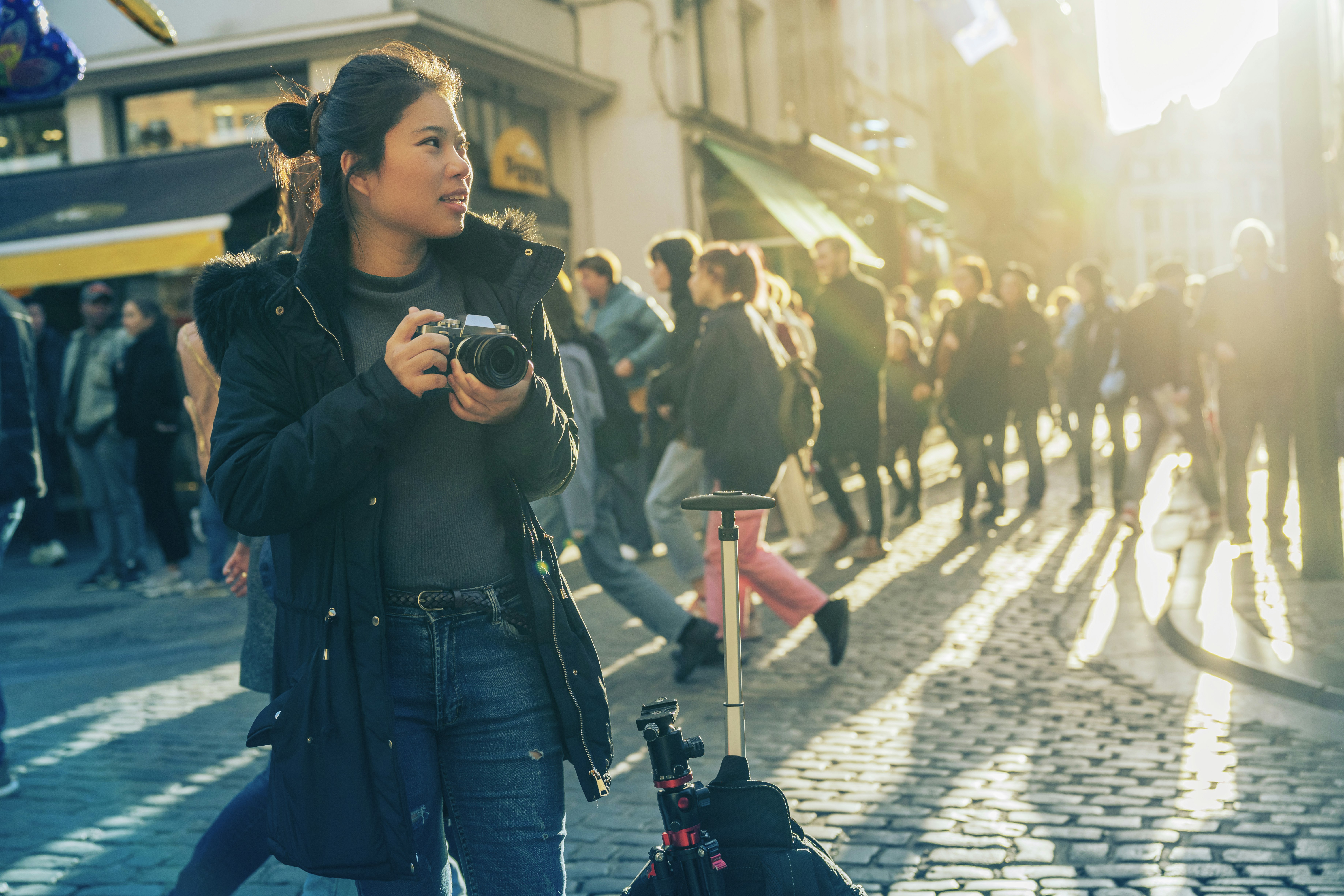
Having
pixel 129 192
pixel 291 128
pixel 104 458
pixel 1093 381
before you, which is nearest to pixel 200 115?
pixel 129 192

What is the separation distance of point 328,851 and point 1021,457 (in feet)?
48.7

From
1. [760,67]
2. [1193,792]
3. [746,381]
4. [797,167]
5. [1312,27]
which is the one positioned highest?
[760,67]

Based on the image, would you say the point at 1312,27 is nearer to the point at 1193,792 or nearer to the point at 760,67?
the point at 1193,792

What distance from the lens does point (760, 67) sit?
19.6 metres

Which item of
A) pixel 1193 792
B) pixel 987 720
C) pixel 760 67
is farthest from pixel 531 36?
pixel 1193 792

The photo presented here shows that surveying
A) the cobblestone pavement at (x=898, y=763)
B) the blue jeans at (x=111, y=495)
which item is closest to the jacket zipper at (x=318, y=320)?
the cobblestone pavement at (x=898, y=763)

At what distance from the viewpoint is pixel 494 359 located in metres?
1.92

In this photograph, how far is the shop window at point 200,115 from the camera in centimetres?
1382

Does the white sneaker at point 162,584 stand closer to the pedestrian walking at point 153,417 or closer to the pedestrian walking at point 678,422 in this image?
the pedestrian walking at point 153,417

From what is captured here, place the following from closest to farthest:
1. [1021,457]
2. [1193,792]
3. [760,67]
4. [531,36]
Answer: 1. [1193,792]
2. [531,36]
3. [1021,457]
4. [760,67]

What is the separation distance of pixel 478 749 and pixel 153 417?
789cm

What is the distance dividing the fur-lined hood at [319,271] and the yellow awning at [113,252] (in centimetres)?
925

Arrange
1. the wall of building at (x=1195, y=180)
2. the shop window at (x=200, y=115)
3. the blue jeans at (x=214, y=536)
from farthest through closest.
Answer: the wall of building at (x=1195, y=180) < the shop window at (x=200, y=115) < the blue jeans at (x=214, y=536)

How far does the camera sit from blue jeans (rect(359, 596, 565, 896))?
208 centimetres
